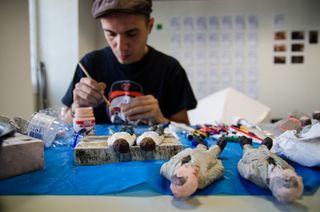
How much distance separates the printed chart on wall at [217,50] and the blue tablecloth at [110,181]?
1.93m

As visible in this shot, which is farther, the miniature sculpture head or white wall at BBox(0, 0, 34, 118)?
white wall at BBox(0, 0, 34, 118)

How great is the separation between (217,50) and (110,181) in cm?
209

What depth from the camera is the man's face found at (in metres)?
0.84

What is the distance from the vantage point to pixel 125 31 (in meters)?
0.86

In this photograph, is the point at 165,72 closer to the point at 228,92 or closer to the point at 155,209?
the point at 228,92

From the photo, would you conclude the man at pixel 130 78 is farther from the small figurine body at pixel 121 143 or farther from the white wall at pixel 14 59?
the small figurine body at pixel 121 143

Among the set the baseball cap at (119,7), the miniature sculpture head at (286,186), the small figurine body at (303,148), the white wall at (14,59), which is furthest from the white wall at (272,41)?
the miniature sculpture head at (286,186)

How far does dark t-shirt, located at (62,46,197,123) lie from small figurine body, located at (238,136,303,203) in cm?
72

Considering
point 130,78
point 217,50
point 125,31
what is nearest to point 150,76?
point 130,78

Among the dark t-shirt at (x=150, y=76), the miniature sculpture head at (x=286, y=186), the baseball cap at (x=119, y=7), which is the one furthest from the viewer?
the dark t-shirt at (x=150, y=76)

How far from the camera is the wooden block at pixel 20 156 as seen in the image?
1.26ft

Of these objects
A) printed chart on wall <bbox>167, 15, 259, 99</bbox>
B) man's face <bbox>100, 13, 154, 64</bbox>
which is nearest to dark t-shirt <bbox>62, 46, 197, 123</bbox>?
man's face <bbox>100, 13, 154, 64</bbox>

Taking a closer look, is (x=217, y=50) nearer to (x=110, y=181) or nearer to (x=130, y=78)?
(x=130, y=78)

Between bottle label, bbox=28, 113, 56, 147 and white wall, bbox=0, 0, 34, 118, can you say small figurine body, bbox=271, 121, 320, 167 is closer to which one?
bottle label, bbox=28, 113, 56, 147
